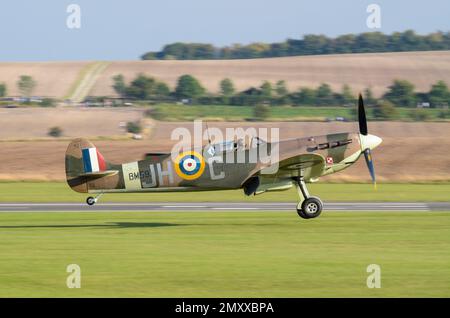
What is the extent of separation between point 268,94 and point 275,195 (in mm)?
59409

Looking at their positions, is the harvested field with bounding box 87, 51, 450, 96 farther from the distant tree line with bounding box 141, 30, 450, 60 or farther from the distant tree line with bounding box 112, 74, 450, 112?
the distant tree line with bounding box 141, 30, 450, 60

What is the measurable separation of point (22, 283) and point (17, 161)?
36887mm

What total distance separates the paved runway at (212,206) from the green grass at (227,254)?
6.52ft

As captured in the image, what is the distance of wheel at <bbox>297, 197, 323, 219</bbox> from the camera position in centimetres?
2266

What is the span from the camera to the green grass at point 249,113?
2781 inches

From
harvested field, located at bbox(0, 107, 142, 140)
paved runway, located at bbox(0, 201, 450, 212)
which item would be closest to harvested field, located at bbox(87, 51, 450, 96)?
harvested field, located at bbox(0, 107, 142, 140)

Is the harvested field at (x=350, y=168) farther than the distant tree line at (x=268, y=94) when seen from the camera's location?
No

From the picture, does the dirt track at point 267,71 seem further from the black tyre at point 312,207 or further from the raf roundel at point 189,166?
the raf roundel at point 189,166

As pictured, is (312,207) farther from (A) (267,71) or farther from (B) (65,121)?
(A) (267,71)

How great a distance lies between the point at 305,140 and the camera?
22594mm

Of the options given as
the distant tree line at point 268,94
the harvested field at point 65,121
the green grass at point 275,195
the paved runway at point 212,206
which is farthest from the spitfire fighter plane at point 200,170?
the distant tree line at point 268,94

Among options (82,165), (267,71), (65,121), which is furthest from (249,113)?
(82,165)

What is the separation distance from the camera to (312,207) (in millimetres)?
22688

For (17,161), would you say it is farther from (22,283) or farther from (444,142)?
(22,283)
